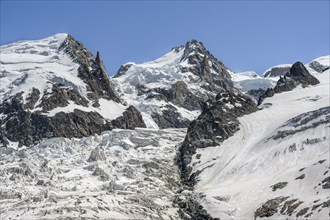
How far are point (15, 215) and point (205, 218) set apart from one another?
2149 inches

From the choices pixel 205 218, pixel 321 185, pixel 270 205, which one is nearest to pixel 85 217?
pixel 205 218

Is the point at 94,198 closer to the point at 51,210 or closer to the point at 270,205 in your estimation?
the point at 51,210

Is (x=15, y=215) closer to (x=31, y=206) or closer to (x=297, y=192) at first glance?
(x=31, y=206)

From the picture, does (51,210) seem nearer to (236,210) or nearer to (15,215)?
(15,215)

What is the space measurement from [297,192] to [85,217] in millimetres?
62711

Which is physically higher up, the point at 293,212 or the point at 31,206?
the point at 31,206

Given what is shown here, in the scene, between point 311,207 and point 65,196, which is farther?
point 65,196

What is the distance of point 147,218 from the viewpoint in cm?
18975

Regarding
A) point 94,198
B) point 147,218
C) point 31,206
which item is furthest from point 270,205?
point 31,206

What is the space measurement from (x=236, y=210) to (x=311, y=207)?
80.4 feet

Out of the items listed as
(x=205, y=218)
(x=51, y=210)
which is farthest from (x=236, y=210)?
(x=51, y=210)

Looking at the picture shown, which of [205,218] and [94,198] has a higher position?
[94,198]

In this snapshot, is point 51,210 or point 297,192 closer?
point 51,210

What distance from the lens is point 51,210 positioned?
7279 inches
